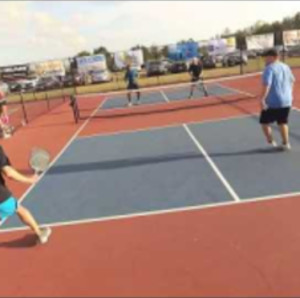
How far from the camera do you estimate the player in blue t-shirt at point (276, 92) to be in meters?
9.71

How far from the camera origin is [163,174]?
9.49 m

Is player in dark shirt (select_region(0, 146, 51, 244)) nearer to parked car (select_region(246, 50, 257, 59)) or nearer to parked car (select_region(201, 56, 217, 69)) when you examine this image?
parked car (select_region(201, 56, 217, 69))

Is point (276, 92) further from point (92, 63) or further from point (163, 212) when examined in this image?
point (92, 63)

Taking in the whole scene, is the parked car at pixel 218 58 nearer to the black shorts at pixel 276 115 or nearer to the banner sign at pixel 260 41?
the banner sign at pixel 260 41

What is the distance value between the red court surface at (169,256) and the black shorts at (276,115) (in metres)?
3.03

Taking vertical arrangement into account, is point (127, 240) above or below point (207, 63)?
above

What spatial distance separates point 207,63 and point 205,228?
47.2 m

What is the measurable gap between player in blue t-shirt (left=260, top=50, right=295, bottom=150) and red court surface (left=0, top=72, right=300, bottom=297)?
9.80ft

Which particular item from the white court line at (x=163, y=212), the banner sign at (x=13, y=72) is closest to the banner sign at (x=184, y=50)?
the banner sign at (x=13, y=72)

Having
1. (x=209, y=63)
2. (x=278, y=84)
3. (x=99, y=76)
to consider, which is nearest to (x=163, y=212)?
(x=278, y=84)

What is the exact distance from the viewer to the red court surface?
498 centimetres

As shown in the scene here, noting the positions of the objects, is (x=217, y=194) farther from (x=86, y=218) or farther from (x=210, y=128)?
(x=210, y=128)

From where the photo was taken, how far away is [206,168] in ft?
31.4

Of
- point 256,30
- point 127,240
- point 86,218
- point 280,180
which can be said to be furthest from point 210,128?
point 256,30
